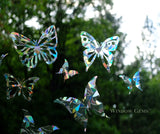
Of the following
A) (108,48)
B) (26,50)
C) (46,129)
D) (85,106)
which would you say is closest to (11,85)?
(26,50)

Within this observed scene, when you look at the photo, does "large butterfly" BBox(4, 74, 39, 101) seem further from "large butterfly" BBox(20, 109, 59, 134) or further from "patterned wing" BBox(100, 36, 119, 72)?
"patterned wing" BBox(100, 36, 119, 72)

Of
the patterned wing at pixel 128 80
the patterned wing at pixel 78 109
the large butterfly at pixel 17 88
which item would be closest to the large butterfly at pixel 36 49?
the large butterfly at pixel 17 88

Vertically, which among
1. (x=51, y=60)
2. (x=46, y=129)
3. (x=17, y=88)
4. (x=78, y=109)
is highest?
(x=51, y=60)

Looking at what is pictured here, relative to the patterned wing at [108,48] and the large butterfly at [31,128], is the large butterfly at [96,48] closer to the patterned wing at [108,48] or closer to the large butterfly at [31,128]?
the patterned wing at [108,48]

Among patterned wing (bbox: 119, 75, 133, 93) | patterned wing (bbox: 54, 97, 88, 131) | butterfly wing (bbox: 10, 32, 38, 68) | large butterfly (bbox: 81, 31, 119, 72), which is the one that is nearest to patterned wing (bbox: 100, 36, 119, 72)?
large butterfly (bbox: 81, 31, 119, 72)

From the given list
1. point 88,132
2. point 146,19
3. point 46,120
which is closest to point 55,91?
point 46,120

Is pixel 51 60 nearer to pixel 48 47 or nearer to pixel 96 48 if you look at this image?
pixel 48 47

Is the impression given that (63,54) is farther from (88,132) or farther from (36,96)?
(88,132)
